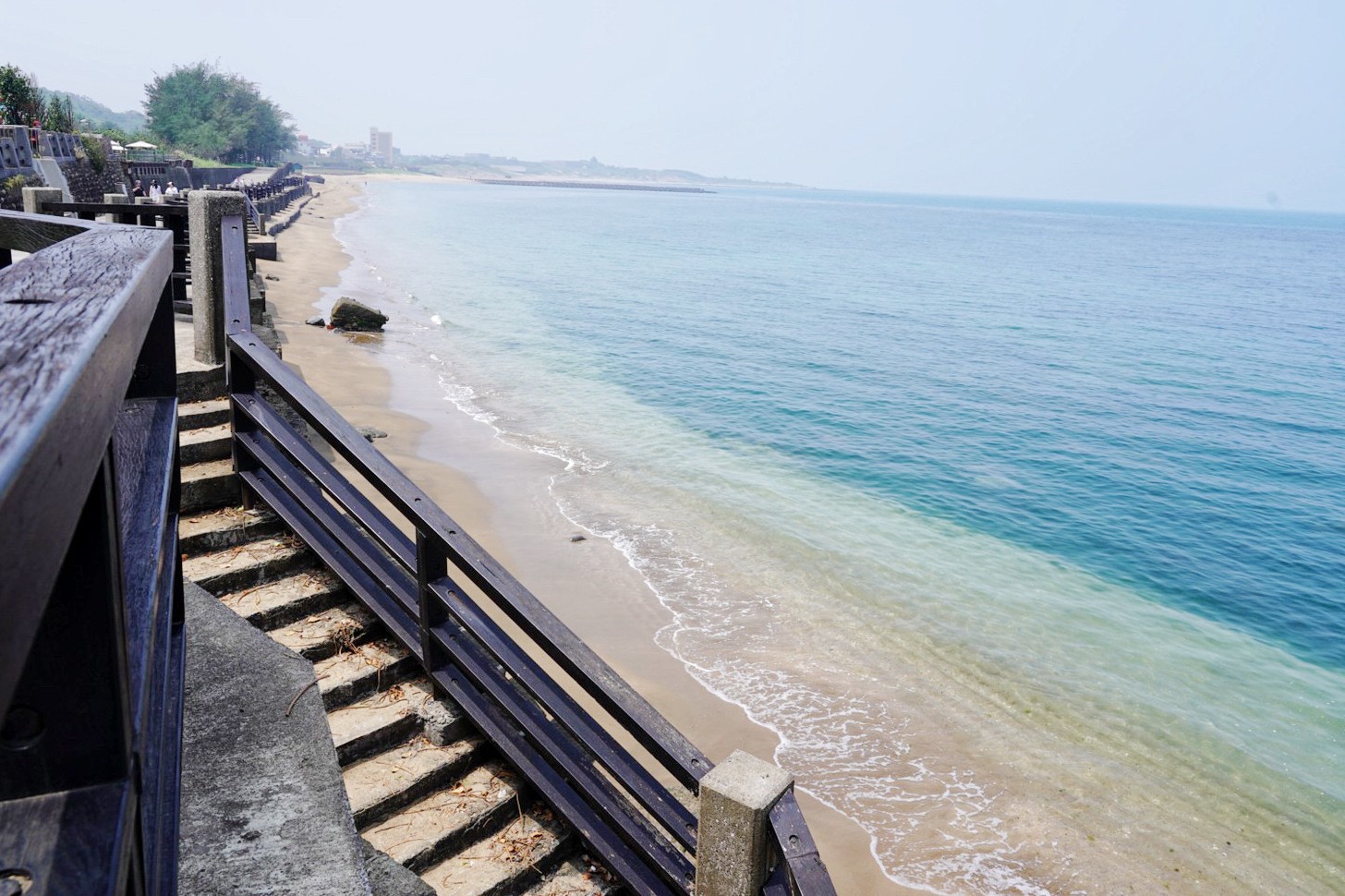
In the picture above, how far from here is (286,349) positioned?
2406cm

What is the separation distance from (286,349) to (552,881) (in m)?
22.0

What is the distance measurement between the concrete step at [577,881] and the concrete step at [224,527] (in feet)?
8.84

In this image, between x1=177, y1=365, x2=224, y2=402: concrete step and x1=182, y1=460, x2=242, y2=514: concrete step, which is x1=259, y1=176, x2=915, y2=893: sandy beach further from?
x1=177, y1=365, x2=224, y2=402: concrete step

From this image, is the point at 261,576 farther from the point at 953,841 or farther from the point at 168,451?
the point at 953,841


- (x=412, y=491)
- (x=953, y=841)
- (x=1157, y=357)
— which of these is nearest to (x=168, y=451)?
(x=412, y=491)

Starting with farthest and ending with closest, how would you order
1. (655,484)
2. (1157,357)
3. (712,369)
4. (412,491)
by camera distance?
(1157,357), (712,369), (655,484), (412,491)

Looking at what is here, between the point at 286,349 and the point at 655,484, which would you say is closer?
the point at 655,484

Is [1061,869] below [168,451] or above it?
below

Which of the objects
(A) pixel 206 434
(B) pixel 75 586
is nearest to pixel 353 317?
(A) pixel 206 434

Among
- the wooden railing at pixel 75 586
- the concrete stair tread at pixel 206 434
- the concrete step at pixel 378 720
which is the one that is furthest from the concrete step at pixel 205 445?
the wooden railing at pixel 75 586

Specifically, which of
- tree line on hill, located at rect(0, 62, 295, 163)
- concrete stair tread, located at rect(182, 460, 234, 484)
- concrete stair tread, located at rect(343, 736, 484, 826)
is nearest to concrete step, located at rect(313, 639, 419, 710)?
concrete stair tread, located at rect(343, 736, 484, 826)

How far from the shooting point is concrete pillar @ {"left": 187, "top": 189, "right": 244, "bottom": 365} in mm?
6590

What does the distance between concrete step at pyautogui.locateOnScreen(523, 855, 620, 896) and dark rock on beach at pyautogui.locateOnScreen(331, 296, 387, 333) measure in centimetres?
2722

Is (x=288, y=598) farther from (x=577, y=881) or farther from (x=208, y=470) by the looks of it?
(x=577, y=881)
